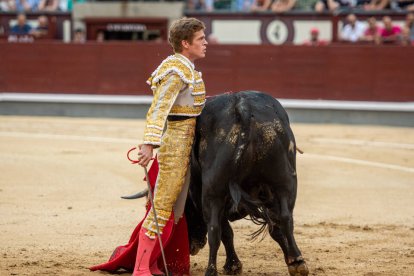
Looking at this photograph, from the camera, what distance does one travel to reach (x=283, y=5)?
13.7m

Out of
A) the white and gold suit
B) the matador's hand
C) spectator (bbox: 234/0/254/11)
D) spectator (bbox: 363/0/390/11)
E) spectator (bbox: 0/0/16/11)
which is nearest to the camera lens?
the matador's hand

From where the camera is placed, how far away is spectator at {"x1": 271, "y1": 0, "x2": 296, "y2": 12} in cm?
1361

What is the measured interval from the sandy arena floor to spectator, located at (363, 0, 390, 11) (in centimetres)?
262

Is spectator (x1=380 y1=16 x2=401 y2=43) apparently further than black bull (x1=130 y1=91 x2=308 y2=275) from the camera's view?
Yes

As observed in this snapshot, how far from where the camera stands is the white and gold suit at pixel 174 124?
369cm

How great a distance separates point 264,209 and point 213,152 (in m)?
0.29

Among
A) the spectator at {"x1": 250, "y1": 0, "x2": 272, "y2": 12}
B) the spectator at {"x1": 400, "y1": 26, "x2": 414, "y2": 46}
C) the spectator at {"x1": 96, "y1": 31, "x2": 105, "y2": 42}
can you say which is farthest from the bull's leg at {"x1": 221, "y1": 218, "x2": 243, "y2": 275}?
the spectator at {"x1": 96, "y1": 31, "x2": 105, "y2": 42}

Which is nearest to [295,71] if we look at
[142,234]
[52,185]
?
[52,185]

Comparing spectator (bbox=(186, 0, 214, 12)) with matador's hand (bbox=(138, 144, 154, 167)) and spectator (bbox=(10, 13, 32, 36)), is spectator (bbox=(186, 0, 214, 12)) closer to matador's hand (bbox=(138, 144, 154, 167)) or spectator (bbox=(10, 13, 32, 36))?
spectator (bbox=(10, 13, 32, 36))

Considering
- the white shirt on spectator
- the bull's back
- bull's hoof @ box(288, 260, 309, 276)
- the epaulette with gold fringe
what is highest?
the epaulette with gold fringe

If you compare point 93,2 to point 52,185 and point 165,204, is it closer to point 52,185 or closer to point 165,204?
point 52,185

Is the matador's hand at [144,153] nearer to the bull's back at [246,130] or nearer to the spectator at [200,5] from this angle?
the bull's back at [246,130]

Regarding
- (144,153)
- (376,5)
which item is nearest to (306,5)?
(376,5)

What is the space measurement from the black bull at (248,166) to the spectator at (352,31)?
29.8ft
